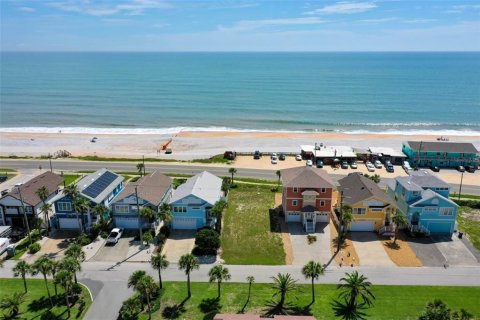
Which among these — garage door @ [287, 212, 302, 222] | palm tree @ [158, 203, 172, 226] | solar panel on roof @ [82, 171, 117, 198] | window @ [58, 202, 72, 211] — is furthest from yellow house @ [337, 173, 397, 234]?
window @ [58, 202, 72, 211]

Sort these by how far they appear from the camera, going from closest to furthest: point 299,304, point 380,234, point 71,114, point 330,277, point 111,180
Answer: point 299,304
point 330,277
point 380,234
point 111,180
point 71,114

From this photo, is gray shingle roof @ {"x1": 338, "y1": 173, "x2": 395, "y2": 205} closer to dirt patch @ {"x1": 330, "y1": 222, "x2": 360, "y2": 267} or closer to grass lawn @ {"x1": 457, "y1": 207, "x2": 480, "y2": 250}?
dirt patch @ {"x1": 330, "y1": 222, "x2": 360, "y2": 267}

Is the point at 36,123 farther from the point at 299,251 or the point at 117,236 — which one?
the point at 299,251

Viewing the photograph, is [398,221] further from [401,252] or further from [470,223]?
[470,223]

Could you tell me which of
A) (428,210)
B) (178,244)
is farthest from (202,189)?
(428,210)

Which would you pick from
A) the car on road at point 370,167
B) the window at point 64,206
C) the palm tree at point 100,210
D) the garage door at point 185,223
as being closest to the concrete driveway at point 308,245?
the garage door at point 185,223

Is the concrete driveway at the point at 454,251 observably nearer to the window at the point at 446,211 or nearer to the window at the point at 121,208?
the window at the point at 446,211

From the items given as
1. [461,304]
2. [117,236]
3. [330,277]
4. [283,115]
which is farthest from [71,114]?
[461,304]
